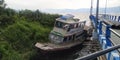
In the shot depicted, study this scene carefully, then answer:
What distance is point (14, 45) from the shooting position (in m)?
22.8

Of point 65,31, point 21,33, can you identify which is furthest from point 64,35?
point 21,33

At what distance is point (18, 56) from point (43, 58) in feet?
14.4

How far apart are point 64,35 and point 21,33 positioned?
4.21m

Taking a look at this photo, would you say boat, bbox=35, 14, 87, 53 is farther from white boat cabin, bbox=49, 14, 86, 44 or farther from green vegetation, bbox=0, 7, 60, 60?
green vegetation, bbox=0, 7, 60, 60

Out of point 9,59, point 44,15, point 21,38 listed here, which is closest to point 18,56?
point 9,59

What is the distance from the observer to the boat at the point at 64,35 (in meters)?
24.5

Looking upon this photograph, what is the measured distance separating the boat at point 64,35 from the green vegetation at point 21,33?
3.75 feet

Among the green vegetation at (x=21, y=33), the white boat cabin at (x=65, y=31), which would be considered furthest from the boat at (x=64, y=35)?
the green vegetation at (x=21, y=33)

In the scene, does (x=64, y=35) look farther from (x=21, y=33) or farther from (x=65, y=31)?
(x=21, y=33)

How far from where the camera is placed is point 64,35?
84.3 feet

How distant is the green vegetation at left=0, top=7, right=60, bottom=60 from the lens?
20297mm

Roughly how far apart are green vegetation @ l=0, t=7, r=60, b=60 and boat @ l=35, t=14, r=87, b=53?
1143 millimetres

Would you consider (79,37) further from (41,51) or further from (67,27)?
(41,51)

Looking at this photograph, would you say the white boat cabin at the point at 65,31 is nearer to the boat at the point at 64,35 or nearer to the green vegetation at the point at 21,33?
the boat at the point at 64,35
